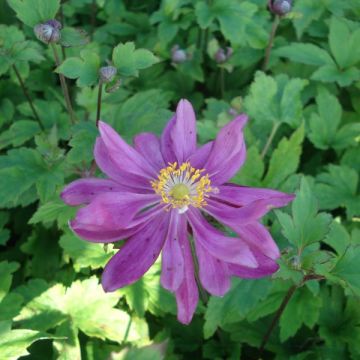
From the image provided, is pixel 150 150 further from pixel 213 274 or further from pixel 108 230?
pixel 213 274

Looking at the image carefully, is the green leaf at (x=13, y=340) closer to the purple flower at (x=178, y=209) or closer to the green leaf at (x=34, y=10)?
the purple flower at (x=178, y=209)

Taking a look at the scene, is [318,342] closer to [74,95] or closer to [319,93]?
[319,93]

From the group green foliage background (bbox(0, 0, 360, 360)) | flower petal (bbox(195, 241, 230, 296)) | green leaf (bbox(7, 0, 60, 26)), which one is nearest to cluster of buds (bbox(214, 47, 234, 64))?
green foliage background (bbox(0, 0, 360, 360))

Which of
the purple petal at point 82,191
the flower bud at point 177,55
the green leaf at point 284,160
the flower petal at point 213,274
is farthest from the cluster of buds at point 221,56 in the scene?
the flower petal at point 213,274

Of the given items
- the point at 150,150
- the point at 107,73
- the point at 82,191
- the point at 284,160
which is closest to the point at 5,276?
the point at 82,191

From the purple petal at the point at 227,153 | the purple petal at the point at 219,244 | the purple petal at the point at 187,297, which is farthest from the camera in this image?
the purple petal at the point at 227,153

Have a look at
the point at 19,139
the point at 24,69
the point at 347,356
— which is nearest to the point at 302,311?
the point at 347,356

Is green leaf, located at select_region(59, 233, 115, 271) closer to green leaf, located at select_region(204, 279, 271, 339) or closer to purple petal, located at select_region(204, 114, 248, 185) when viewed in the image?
green leaf, located at select_region(204, 279, 271, 339)
